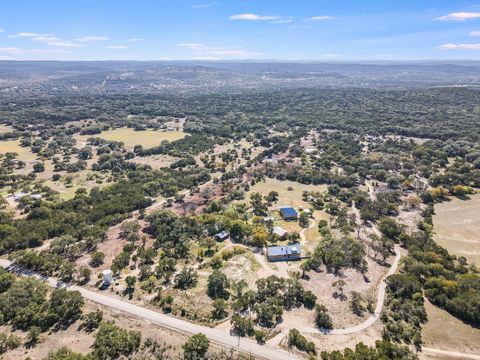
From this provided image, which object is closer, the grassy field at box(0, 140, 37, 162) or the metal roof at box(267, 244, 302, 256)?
the metal roof at box(267, 244, 302, 256)

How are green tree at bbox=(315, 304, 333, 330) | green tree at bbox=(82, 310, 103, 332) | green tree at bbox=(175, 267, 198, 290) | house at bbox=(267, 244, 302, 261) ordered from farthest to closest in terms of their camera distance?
house at bbox=(267, 244, 302, 261), green tree at bbox=(175, 267, 198, 290), green tree at bbox=(315, 304, 333, 330), green tree at bbox=(82, 310, 103, 332)

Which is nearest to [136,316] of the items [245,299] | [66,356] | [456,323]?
[66,356]

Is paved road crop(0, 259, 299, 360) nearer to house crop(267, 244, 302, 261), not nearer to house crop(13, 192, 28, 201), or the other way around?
house crop(267, 244, 302, 261)

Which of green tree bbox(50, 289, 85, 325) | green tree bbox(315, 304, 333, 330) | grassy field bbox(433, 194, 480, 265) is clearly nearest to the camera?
green tree bbox(315, 304, 333, 330)


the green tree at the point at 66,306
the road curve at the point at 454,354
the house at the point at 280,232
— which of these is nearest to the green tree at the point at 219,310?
the green tree at the point at 66,306

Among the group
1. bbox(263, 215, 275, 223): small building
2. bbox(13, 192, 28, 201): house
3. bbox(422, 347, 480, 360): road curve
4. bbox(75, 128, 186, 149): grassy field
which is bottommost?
bbox(422, 347, 480, 360): road curve

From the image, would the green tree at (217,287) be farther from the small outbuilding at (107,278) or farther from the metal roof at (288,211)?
the metal roof at (288,211)

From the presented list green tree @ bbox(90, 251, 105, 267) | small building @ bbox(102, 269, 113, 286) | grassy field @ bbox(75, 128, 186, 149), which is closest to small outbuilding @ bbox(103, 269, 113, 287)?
small building @ bbox(102, 269, 113, 286)
